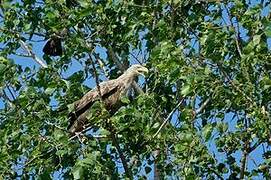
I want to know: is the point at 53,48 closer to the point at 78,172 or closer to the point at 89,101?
the point at 89,101

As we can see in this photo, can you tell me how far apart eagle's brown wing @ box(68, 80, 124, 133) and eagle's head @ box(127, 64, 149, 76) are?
0.19 m

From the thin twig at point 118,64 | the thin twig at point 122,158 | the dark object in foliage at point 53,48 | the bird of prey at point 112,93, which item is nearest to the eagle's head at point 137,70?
the bird of prey at point 112,93

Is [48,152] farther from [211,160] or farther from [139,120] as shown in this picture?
[211,160]

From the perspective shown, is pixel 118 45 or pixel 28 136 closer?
pixel 28 136

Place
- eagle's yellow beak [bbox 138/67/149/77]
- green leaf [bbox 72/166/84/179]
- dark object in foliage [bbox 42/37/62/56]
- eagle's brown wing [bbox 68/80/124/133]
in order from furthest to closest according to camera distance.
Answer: dark object in foliage [bbox 42/37/62/56] < eagle's yellow beak [bbox 138/67/149/77] < eagle's brown wing [bbox 68/80/124/133] < green leaf [bbox 72/166/84/179]

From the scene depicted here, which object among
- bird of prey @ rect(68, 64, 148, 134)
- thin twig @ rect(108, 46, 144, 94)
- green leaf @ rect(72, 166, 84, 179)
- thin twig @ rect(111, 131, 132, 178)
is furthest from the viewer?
thin twig @ rect(108, 46, 144, 94)

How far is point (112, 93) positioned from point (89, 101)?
2.68 feet

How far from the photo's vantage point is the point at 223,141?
6703 mm

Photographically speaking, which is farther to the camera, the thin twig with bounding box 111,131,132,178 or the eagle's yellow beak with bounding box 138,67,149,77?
the eagle's yellow beak with bounding box 138,67,149,77

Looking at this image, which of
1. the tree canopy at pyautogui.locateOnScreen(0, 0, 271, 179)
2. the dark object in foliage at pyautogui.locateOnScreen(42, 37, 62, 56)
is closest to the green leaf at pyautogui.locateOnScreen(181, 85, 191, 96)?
the tree canopy at pyautogui.locateOnScreen(0, 0, 271, 179)

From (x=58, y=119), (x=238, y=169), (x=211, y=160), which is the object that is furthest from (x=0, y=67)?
(x=238, y=169)

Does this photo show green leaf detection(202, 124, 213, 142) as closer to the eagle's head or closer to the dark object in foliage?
the eagle's head

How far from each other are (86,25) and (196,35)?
1.37 meters

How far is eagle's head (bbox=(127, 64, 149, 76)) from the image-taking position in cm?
808
